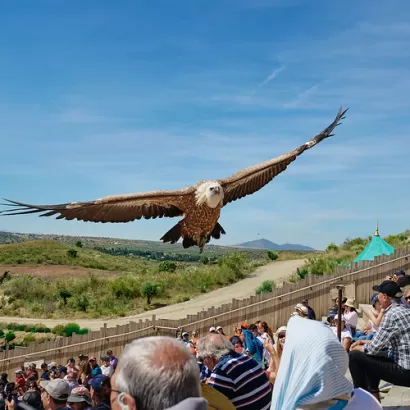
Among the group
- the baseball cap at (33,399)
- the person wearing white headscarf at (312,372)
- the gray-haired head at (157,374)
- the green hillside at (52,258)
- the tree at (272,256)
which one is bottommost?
the green hillside at (52,258)

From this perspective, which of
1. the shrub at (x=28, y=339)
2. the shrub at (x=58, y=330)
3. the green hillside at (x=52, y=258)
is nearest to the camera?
the shrub at (x=28, y=339)

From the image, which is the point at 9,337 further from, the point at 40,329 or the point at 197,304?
the point at 197,304

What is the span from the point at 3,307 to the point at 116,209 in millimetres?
26548

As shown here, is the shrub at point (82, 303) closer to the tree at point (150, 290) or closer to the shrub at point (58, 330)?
the tree at point (150, 290)

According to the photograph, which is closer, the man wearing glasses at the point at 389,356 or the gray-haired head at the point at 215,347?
the gray-haired head at the point at 215,347

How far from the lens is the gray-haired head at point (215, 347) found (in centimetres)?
332

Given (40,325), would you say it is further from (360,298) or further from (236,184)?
(236,184)

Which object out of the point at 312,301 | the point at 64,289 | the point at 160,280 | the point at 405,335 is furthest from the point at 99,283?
the point at 405,335

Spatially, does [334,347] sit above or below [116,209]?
below

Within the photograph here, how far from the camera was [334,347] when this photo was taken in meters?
2.16

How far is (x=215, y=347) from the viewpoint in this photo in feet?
11.0

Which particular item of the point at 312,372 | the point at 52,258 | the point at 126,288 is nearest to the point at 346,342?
the point at 312,372

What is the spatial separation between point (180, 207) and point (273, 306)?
5.79 meters

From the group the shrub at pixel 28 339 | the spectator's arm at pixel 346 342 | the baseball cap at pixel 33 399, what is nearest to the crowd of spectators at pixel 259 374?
the baseball cap at pixel 33 399
